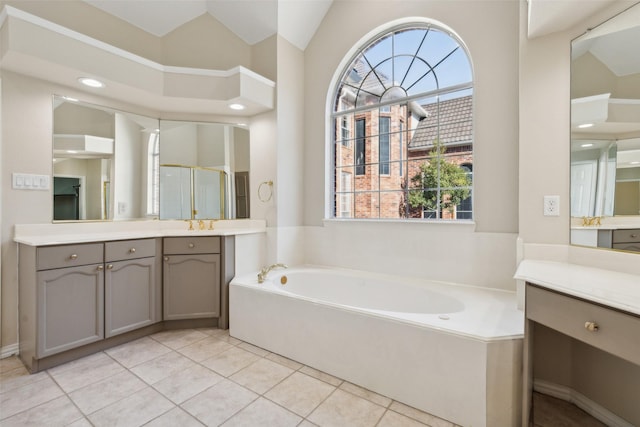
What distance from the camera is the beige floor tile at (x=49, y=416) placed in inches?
58.7

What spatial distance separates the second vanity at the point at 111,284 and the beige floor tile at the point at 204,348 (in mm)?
256

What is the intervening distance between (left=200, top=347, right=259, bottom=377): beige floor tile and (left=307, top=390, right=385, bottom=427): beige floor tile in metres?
0.69

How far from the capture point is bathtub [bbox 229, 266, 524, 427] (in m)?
1.41

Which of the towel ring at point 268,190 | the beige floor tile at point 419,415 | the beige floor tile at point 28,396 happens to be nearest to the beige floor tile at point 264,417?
the beige floor tile at point 419,415

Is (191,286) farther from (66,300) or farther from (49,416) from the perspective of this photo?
(49,416)

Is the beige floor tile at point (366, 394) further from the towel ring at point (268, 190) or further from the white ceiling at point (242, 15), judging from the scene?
the white ceiling at point (242, 15)

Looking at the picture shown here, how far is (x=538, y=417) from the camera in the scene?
156 cm

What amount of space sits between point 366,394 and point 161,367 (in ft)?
4.52

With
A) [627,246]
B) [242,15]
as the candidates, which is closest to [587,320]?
[627,246]

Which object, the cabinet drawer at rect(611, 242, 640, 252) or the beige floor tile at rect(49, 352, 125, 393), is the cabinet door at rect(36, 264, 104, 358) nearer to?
the beige floor tile at rect(49, 352, 125, 393)

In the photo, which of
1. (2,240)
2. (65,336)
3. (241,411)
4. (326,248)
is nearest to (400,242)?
(326,248)

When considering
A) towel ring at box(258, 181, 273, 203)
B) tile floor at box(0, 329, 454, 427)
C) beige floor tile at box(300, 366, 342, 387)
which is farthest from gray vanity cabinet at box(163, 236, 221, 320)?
beige floor tile at box(300, 366, 342, 387)

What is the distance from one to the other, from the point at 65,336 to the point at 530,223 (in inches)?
121

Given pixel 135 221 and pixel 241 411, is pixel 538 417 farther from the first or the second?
pixel 135 221
